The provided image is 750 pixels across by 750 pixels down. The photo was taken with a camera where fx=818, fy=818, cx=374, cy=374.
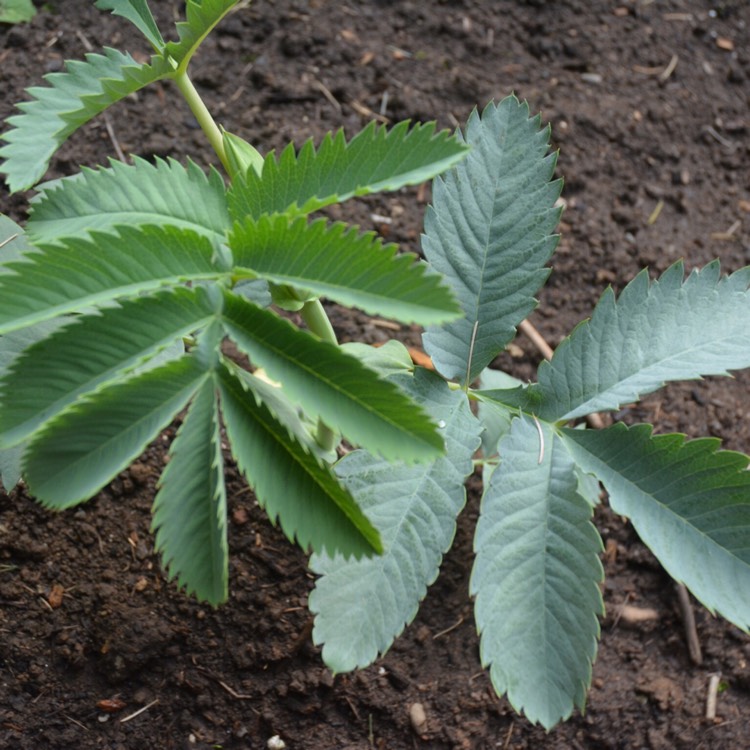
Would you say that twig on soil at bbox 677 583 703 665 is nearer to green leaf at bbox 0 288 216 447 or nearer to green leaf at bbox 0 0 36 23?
green leaf at bbox 0 288 216 447

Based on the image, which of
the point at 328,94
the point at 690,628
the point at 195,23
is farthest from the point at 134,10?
the point at 690,628

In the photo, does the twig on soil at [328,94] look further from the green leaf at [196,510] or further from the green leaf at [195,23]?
the green leaf at [196,510]

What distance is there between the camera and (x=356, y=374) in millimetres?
706

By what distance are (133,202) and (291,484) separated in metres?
0.36

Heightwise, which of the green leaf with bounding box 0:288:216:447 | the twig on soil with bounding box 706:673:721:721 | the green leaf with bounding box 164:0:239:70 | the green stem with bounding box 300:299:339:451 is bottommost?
the twig on soil with bounding box 706:673:721:721

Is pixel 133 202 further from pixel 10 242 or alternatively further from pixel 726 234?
pixel 726 234

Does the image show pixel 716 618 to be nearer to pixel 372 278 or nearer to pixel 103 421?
pixel 372 278

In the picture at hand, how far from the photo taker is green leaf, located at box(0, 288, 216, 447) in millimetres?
705

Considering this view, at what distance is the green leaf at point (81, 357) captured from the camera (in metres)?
0.70

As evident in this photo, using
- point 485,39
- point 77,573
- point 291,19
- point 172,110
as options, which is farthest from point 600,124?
point 77,573

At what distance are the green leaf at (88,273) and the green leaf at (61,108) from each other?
0.17 meters

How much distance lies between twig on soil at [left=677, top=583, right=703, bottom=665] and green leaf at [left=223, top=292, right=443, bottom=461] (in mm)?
861

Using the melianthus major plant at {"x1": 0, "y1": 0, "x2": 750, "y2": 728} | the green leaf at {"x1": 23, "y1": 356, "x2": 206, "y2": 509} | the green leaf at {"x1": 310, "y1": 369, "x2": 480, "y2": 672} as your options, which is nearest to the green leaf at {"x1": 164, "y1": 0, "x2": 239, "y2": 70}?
the melianthus major plant at {"x1": 0, "y1": 0, "x2": 750, "y2": 728}

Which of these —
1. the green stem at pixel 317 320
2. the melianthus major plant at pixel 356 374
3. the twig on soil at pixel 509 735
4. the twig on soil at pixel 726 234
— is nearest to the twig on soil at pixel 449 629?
the twig on soil at pixel 509 735
